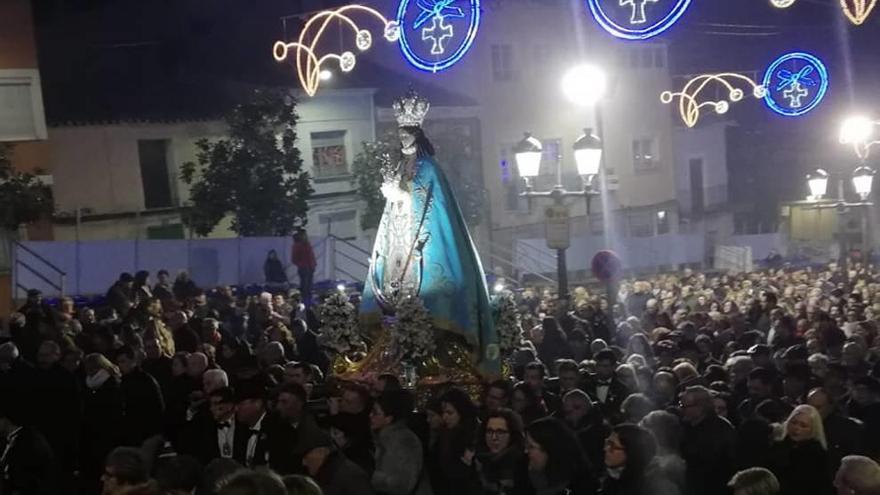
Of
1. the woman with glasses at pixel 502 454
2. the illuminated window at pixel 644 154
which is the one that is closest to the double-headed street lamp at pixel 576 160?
the woman with glasses at pixel 502 454

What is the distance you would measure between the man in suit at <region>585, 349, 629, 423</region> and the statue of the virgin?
960 mm

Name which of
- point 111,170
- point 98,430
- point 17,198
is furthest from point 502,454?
point 111,170

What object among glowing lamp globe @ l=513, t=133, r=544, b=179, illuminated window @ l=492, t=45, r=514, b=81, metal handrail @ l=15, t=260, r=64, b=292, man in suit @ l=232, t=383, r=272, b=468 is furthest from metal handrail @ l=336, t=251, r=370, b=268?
man in suit @ l=232, t=383, r=272, b=468

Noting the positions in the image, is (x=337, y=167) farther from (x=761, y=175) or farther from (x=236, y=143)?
(x=761, y=175)

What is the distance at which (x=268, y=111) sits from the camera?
91.6 ft

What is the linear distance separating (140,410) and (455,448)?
2795 millimetres

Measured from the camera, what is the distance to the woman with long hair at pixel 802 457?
22.5 feet

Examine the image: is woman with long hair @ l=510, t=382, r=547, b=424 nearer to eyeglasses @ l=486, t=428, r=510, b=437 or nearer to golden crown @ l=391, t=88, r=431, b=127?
eyeglasses @ l=486, t=428, r=510, b=437

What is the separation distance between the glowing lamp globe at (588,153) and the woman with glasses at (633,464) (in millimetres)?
7191

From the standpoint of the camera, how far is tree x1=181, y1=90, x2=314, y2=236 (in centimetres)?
2691

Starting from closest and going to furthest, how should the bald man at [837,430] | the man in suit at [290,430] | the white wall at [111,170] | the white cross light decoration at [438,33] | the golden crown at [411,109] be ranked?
the man in suit at [290,430] → the bald man at [837,430] → the golden crown at [411,109] → the white cross light decoration at [438,33] → the white wall at [111,170]

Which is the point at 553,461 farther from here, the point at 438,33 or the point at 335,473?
the point at 438,33

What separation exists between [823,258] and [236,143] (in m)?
21.3

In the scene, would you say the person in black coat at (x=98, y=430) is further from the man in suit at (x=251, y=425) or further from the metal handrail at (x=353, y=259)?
the metal handrail at (x=353, y=259)
